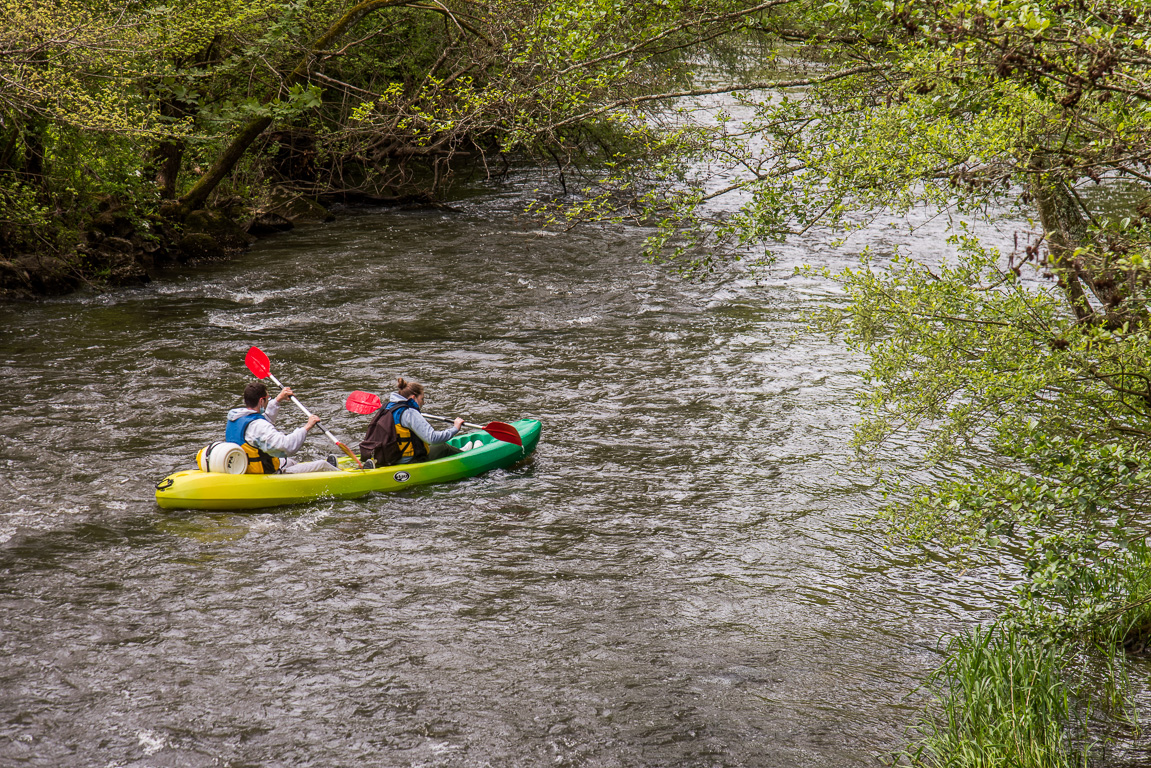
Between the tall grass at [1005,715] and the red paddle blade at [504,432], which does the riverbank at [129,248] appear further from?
the tall grass at [1005,715]

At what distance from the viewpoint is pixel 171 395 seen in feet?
30.1

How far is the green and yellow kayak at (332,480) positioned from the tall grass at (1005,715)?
4.28m

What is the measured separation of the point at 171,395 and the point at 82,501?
7.92 ft

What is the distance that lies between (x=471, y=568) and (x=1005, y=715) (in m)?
3.44

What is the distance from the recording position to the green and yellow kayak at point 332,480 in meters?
6.92

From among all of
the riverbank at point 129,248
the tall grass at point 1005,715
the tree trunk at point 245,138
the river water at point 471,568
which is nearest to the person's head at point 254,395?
the river water at point 471,568

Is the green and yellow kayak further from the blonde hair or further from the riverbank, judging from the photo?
the riverbank

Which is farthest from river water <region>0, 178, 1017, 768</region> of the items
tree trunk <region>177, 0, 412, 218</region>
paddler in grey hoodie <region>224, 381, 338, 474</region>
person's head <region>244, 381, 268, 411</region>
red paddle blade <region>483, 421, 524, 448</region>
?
tree trunk <region>177, 0, 412, 218</region>

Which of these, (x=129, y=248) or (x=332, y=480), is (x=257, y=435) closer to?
(x=332, y=480)

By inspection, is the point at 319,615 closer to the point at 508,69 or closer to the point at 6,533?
the point at 6,533

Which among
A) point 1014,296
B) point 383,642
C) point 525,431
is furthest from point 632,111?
point 383,642

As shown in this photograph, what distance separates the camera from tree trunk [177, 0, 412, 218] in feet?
44.7

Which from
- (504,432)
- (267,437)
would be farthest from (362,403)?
(504,432)

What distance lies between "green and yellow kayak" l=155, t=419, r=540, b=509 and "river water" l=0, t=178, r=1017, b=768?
0.39 ft
